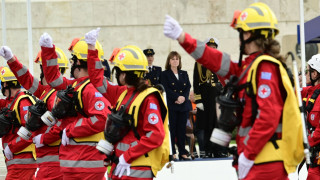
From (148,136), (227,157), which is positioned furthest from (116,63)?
(227,157)

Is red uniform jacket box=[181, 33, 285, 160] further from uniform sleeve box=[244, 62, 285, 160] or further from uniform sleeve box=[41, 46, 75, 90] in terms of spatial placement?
uniform sleeve box=[41, 46, 75, 90]

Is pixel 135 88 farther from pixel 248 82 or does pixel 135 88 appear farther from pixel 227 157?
pixel 227 157

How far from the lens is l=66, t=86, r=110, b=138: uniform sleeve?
8.08 m

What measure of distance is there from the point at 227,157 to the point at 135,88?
228 inches

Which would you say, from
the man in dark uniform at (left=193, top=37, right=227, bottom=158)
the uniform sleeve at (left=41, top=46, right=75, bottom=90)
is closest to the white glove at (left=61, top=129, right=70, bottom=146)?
the uniform sleeve at (left=41, top=46, right=75, bottom=90)

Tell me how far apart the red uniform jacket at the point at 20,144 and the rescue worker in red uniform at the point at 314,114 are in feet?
12.2

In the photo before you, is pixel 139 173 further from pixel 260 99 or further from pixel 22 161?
pixel 22 161

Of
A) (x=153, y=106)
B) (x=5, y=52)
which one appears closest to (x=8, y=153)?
(x=5, y=52)

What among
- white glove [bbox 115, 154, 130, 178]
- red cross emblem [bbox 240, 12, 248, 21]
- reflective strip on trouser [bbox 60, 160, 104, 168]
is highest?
red cross emblem [bbox 240, 12, 248, 21]

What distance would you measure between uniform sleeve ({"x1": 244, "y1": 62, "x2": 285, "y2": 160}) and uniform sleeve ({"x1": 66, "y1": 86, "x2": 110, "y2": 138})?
2.61m

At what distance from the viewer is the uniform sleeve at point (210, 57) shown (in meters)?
5.93

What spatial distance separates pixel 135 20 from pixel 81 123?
44.1 ft

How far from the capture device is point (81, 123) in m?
8.13

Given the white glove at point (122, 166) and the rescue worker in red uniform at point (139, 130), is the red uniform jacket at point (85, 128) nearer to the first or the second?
the rescue worker in red uniform at point (139, 130)
